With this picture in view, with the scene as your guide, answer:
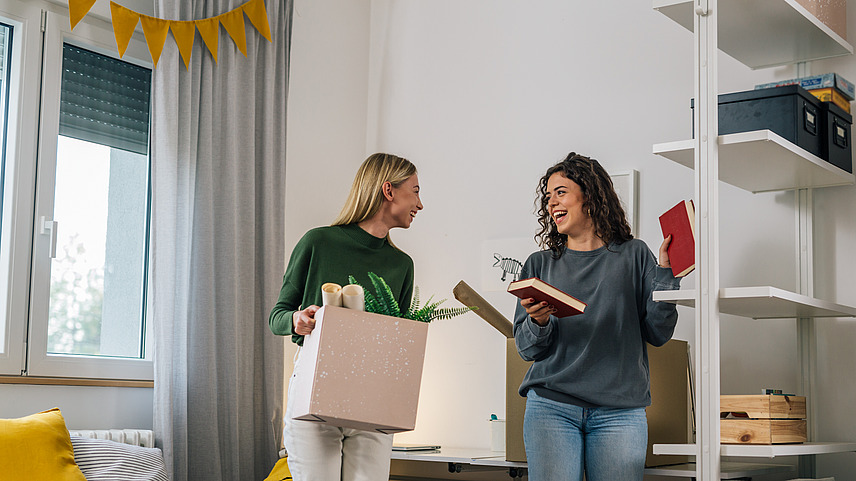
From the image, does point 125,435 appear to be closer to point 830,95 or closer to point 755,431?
point 755,431

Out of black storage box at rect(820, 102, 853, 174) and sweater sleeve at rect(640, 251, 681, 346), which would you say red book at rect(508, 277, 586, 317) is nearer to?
sweater sleeve at rect(640, 251, 681, 346)

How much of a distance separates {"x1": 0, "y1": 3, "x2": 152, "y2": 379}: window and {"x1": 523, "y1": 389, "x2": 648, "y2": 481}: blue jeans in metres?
1.46

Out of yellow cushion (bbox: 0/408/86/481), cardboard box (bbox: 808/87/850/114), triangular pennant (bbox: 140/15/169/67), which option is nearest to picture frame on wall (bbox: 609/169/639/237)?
cardboard box (bbox: 808/87/850/114)

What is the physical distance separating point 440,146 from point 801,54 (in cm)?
139

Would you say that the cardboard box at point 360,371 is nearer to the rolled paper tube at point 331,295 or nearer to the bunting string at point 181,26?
the rolled paper tube at point 331,295

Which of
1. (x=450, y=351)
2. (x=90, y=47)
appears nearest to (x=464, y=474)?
(x=450, y=351)

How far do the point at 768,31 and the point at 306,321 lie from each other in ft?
4.91

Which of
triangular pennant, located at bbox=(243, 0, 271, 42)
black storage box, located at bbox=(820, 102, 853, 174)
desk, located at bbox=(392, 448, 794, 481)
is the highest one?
triangular pennant, located at bbox=(243, 0, 271, 42)

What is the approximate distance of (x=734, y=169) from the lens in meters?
2.28

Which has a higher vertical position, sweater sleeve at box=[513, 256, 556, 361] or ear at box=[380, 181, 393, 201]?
ear at box=[380, 181, 393, 201]

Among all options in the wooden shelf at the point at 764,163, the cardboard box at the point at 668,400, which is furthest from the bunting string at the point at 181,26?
the cardboard box at the point at 668,400

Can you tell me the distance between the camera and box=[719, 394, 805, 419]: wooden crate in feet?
6.70

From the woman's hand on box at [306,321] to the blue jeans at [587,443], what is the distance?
23.4 inches

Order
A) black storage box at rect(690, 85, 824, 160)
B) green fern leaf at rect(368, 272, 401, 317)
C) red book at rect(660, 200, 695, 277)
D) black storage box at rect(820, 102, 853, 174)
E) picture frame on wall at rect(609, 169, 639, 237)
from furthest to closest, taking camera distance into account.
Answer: picture frame on wall at rect(609, 169, 639, 237) → black storage box at rect(820, 102, 853, 174) → black storage box at rect(690, 85, 824, 160) → red book at rect(660, 200, 695, 277) → green fern leaf at rect(368, 272, 401, 317)
